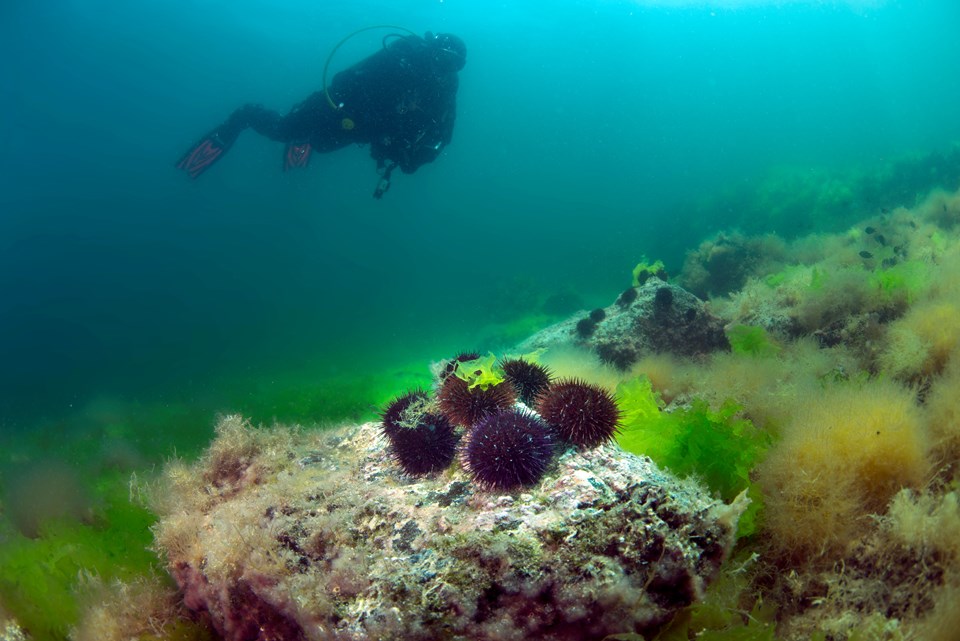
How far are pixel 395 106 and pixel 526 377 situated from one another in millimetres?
11118

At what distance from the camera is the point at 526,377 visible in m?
3.99

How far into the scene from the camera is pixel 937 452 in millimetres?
3262

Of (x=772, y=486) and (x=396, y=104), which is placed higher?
(x=396, y=104)

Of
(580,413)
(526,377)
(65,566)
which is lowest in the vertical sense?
(65,566)

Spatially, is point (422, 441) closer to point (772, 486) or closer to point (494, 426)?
point (494, 426)

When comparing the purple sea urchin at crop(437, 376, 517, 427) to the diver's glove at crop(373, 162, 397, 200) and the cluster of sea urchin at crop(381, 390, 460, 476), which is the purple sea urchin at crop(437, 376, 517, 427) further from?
the diver's glove at crop(373, 162, 397, 200)

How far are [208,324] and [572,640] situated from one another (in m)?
56.1

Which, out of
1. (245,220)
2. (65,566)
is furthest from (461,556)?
(245,220)

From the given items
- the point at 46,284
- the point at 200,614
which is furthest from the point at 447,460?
the point at 46,284

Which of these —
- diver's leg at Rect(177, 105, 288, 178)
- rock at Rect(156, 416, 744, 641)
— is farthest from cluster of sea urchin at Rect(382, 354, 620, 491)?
diver's leg at Rect(177, 105, 288, 178)

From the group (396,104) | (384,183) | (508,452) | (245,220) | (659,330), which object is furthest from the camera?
(245,220)

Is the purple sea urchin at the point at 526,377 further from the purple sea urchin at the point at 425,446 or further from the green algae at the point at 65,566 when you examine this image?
the green algae at the point at 65,566

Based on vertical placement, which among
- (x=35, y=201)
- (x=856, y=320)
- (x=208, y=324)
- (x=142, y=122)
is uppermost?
(x=142, y=122)

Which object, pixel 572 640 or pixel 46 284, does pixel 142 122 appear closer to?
pixel 46 284
